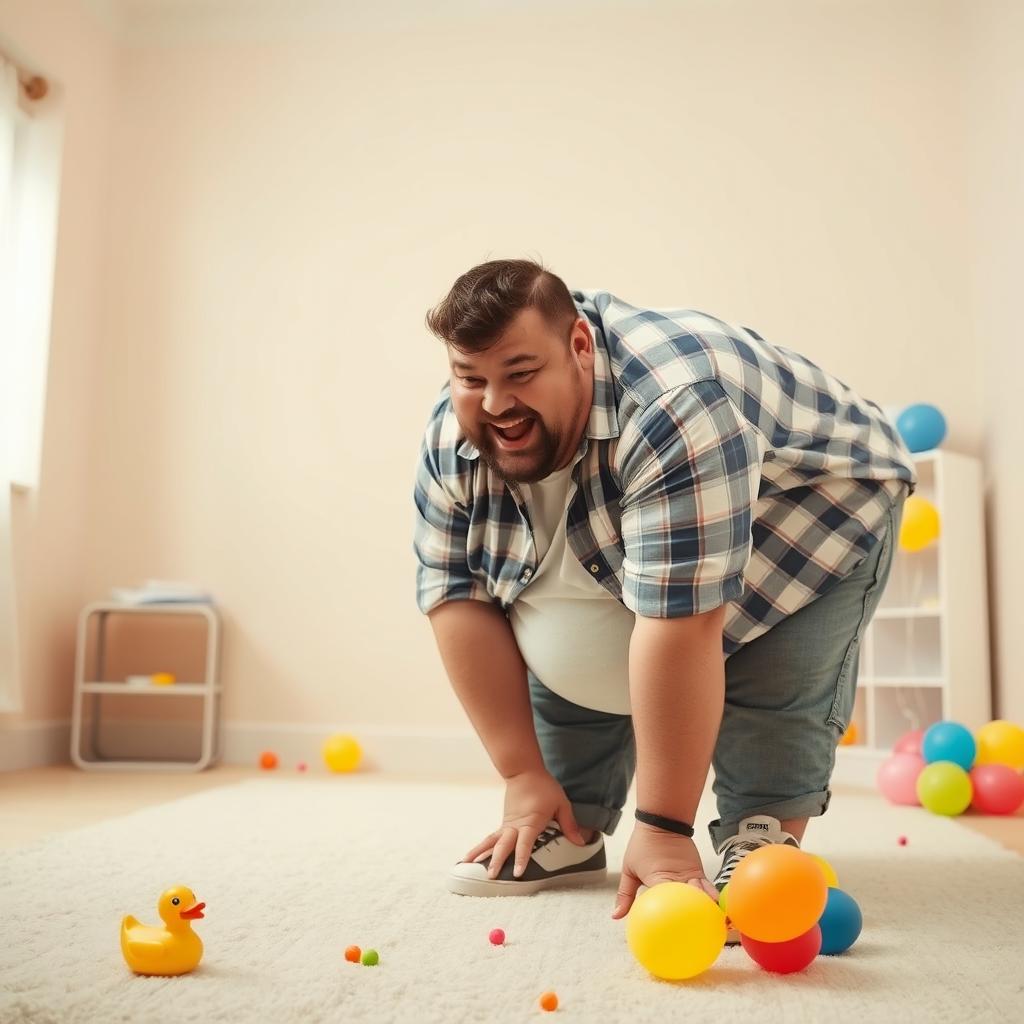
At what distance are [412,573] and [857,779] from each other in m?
1.51

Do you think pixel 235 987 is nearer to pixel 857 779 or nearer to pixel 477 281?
pixel 477 281

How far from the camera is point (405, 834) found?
2129mm

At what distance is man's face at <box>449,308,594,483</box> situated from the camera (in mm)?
1349

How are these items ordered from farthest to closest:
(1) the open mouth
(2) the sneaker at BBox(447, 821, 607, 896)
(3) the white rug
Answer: (2) the sneaker at BBox(447, 821, 607, 896), (1) the open mouth, (3) the white rug

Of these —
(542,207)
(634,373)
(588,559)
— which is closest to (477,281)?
(634,373)

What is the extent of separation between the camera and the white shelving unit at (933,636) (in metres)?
3.23

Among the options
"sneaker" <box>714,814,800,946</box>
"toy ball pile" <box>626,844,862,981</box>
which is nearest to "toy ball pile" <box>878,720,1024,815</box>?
"sneaker" <box>714,814,800,946</box>

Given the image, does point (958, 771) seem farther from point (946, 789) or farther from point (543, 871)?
point (543, 871)

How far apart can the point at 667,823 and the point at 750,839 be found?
23cm

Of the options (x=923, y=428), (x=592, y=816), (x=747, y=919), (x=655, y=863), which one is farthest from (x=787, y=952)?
(x=923, y=428)

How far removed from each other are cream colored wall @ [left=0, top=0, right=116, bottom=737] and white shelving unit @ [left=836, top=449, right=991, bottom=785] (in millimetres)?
2484

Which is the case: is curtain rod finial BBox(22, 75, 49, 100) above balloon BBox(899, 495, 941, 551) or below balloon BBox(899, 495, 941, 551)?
above

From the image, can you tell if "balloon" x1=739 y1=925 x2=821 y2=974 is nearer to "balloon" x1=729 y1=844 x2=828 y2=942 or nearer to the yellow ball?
"balloon" x1=729 y1=844 x2=828 y2=942

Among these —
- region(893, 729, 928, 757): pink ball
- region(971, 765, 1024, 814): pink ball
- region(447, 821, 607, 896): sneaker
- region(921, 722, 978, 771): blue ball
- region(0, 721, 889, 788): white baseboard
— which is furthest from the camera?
region(0, 721, 889, 788): white baseboard
